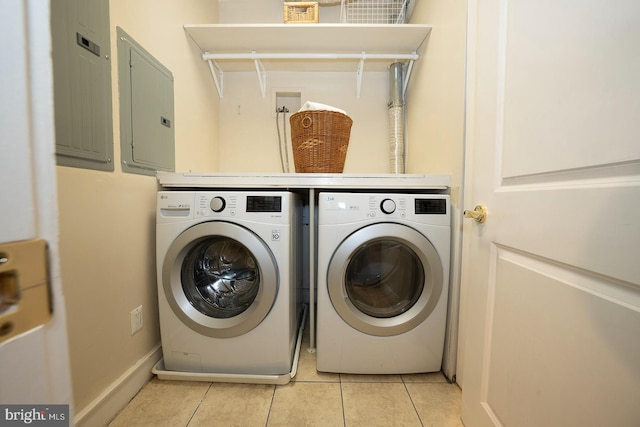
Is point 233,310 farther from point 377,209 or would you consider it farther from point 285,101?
point 285,101

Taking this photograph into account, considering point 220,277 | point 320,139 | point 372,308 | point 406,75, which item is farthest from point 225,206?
point 406,75

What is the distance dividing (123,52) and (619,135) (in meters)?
1.51

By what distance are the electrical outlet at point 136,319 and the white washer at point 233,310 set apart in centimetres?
9

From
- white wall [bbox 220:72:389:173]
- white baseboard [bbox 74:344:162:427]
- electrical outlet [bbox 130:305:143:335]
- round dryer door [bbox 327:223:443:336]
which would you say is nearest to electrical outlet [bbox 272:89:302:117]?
white wall [bbox 220:72:389:173]

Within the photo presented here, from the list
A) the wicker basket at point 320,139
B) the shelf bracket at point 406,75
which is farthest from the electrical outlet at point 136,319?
the shelf bracket at point 406,75

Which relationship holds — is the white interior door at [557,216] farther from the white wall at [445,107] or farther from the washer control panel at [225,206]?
the washer control panel at [225,206]

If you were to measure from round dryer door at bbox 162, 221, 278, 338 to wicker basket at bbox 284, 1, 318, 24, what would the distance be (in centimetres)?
142

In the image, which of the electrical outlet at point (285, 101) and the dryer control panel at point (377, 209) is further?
the electrical outlet at point (285, 101)

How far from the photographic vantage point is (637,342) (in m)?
0.40

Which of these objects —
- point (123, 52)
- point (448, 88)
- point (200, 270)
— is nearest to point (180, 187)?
point (200, 270)

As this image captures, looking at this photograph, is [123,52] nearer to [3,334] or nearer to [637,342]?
[3,334]

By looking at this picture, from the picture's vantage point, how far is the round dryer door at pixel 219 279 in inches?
40.5

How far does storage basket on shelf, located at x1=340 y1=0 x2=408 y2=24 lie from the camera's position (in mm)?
1721

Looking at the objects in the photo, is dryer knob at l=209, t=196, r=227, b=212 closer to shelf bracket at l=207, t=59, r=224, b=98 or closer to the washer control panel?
the washer control panel
